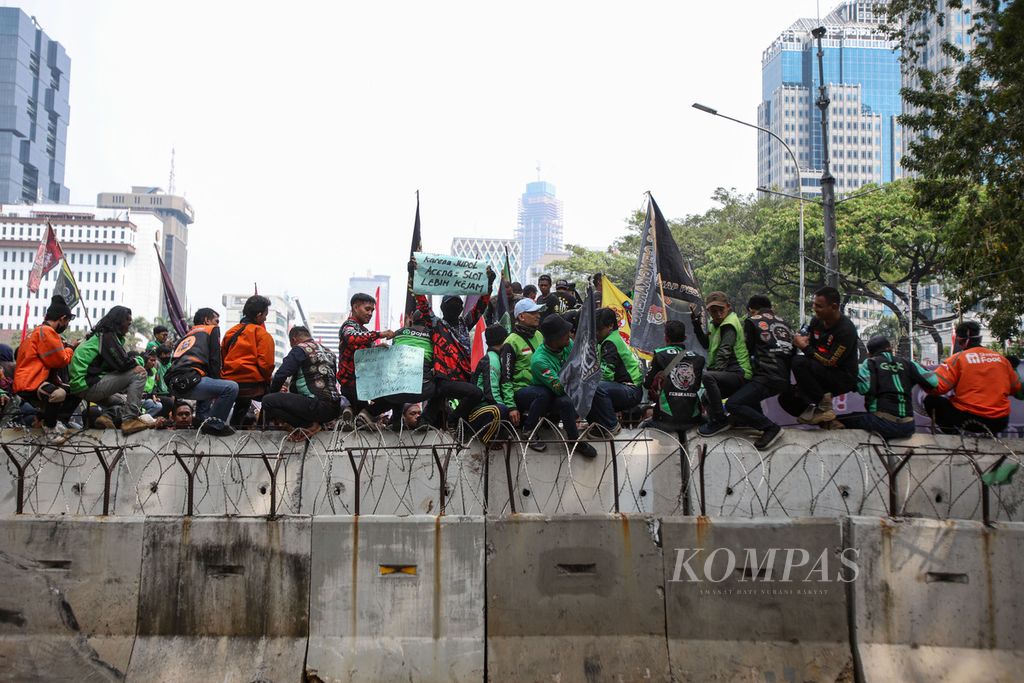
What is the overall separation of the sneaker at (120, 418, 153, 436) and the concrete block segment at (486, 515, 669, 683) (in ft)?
14.0

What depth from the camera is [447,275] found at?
32.9ft

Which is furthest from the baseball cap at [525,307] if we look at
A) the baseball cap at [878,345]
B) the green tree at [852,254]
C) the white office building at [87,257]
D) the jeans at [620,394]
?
the white office building at [87,257]

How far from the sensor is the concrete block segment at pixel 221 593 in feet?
21.9

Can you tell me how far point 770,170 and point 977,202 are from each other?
7200 inches

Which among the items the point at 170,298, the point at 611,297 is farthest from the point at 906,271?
the point at 170,298

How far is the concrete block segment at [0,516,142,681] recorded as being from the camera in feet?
22.1

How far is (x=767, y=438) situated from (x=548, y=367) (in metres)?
2.04

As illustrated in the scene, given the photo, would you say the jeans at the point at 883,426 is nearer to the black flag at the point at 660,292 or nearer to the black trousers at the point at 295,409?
the black flag at the point at 660,292

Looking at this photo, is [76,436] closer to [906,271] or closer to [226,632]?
[226,632]

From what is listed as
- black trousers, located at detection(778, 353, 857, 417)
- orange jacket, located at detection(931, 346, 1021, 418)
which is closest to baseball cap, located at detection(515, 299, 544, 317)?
black trousers, located at detection(778, 353, 857, 417)

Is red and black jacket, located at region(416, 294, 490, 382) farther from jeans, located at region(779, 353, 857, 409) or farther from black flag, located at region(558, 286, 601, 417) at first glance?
jeans, located at region(779, 353, 857, 409)

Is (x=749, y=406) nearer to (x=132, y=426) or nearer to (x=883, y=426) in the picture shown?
(x=883, y=426)

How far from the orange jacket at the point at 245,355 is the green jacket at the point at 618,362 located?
132 inches

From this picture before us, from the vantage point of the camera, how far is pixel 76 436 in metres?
9.07
